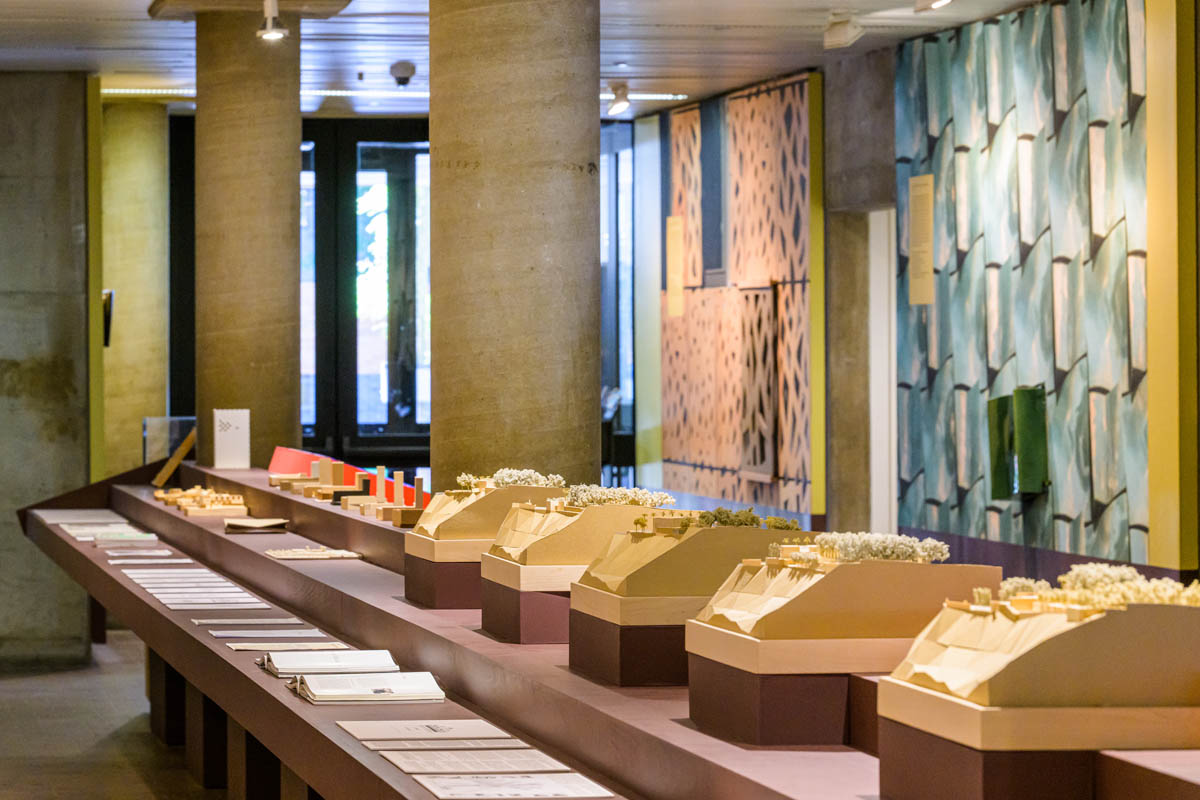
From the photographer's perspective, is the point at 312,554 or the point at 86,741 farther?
the point at 86,741

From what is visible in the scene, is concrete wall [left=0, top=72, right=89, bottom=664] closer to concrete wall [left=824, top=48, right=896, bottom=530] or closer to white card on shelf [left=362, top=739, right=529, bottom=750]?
concrete wall [left=824, top=48, right=896, bottom=530]

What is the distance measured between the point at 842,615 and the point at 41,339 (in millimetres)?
11429

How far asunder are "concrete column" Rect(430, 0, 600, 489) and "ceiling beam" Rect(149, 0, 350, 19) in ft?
14.0

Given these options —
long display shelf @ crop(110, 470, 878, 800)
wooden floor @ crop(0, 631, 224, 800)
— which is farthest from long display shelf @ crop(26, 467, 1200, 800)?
wooden floor @ crop(0, 631, 224, 800)

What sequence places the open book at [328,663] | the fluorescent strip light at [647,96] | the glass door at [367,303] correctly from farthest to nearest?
the glass door at [367,303], the fluorescent strip light at [647,96], the open book at [328,663]

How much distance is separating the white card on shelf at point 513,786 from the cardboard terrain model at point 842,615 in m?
0.37

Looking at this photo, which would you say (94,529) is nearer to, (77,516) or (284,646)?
(77,516)

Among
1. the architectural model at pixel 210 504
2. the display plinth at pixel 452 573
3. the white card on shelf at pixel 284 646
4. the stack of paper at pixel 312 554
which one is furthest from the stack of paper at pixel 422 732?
the architectural model at pixel 210 504

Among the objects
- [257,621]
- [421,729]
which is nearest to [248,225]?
[257,621]

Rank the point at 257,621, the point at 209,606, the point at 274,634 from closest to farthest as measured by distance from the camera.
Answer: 1. the point at 274,634
2. the point at 257,621
3. the point at 209,606

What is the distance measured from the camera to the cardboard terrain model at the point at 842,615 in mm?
3197

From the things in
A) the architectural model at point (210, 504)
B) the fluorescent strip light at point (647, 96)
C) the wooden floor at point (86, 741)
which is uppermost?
the fluorescent strip light at point (647, 96)

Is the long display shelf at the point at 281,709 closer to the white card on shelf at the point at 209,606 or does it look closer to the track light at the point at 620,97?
the white card on shelf at the point at 209,606

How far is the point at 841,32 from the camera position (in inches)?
422
